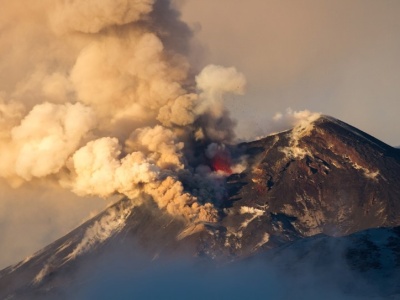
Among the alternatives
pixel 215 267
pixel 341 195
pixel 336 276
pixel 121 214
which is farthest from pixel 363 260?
pixel 121 214

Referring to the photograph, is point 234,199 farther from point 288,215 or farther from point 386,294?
point 386,294

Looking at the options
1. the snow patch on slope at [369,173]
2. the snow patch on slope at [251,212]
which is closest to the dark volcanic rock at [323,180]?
the snow patch on slope at [369,173]

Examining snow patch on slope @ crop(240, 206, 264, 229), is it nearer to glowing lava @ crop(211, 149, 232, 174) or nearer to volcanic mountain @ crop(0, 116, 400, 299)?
volcanic mountain @ crop(0, 116, 400, 299)

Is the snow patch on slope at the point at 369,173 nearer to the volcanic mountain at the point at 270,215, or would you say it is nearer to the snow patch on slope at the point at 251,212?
the volcanic mountain at the point at 270,215

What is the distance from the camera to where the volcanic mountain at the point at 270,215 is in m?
136

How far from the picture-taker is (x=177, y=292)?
379ft

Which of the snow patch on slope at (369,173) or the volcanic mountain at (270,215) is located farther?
the snow patch on slope at (369,173)

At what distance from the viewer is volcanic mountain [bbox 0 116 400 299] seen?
136 m

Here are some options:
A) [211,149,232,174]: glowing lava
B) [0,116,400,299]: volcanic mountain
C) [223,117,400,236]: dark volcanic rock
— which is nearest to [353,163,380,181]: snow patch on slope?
[223,117,400,236]: dark volcanic rock

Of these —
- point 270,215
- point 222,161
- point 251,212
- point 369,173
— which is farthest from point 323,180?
point 222,161

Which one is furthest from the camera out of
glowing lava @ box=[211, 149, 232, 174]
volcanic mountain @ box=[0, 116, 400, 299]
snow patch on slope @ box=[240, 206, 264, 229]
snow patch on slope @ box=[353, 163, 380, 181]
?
glowing lava @ box=[211, 149, 232, 174]

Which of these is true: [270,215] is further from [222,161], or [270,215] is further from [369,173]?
[369,173]

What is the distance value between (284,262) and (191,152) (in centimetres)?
2833

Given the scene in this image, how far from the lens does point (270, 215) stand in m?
143
